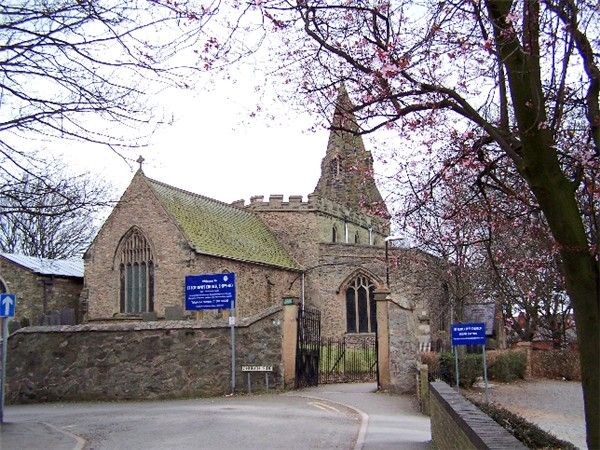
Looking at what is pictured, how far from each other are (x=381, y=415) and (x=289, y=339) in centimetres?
421

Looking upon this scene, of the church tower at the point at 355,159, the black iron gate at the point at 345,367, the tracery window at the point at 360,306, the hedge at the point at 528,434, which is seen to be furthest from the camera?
the tracery window at the point at 360,306

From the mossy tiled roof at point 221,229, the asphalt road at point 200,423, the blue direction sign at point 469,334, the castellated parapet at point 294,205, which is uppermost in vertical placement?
the castellated parapet at point 294,205

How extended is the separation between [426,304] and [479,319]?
2.83m

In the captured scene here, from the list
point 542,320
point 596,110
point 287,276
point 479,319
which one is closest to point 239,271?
point 287,276

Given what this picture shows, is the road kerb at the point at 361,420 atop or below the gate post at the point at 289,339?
below

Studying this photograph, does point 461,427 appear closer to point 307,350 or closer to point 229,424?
point 229,424

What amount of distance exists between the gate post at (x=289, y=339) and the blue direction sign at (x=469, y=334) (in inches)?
163

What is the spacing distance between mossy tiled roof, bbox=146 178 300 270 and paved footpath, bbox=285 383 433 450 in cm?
1416

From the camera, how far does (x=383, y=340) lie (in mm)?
18875

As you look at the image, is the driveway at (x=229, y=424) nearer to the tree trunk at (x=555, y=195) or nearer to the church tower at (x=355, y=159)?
the church tower at (x=355, y=159)

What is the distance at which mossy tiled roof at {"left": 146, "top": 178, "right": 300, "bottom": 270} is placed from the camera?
33.1m

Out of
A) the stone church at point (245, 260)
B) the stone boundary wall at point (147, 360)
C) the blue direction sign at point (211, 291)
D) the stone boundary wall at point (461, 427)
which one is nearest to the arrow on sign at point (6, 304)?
the stone boundary wall at point (147, 360)

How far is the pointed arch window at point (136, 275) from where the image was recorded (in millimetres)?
32469

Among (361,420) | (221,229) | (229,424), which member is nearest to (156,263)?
(221,229)
